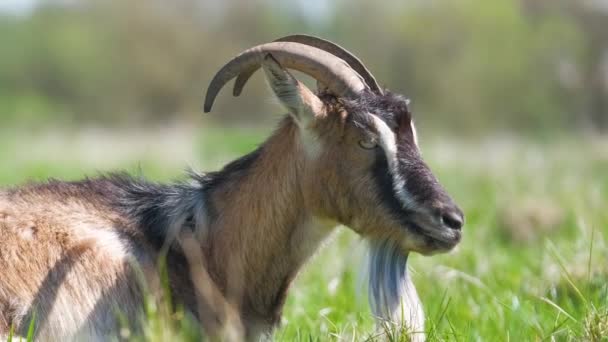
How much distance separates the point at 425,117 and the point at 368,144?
2988 centimetres

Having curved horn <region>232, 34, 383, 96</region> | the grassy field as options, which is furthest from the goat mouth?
curved horn <region>232, 34, 383, 96</region>

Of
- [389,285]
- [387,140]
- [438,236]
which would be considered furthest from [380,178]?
[389,285]

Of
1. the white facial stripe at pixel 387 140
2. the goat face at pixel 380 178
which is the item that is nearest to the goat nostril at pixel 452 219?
the goat face at pixel 380 178

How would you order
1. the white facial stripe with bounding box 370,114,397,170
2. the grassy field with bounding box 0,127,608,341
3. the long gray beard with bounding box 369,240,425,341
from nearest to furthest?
the white facial stripe with bounding box 370,114,397,170 < the long gray beard with bounding box 369,240,425,341 < the grassy field with bounding box 0,127,608,341

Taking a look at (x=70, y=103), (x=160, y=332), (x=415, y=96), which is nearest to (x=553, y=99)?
(x=415, y=96)

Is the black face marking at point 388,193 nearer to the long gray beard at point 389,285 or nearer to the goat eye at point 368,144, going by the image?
the goat eye at point 368,144

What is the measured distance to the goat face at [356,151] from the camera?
4.48 m

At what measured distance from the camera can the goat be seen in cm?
443

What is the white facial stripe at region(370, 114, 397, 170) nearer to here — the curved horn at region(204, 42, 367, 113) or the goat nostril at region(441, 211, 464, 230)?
the curved horn at region(204, 42, 367, 113)

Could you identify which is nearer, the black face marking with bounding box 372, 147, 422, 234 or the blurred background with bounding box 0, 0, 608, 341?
the black face marking with bounding box 372, 147, 422, 234

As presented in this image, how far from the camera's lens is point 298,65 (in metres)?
4.66

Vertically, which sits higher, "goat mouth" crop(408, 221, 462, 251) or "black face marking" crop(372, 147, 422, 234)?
"black face marking" crop(372, 147, 422, 234)

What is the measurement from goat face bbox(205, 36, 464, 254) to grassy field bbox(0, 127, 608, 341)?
0.33 m

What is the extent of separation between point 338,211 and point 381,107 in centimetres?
54
